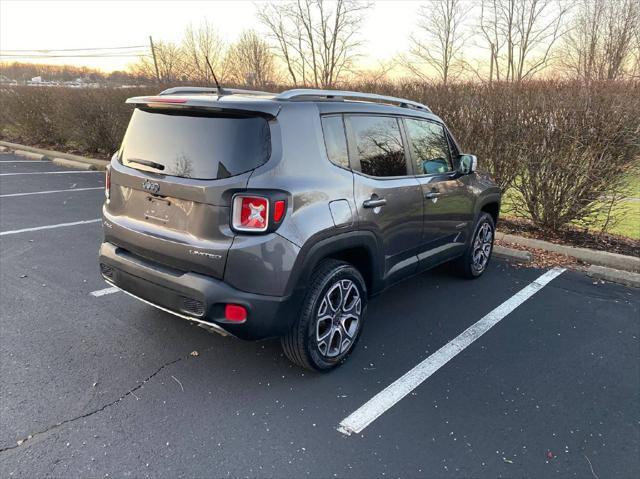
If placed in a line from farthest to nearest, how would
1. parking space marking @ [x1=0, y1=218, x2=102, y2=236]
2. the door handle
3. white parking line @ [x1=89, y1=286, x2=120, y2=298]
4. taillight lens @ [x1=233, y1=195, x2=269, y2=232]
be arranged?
parking space marking @ [x1=0, y1=218, x2=102, y2=236], white parking line @ [x1=89, y1=286, x2=120, y2=298], the door handle, taillight lens @ [x1=233, y1=195, x2=269, y2=232]

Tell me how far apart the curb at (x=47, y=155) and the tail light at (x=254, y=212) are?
10.4 meters

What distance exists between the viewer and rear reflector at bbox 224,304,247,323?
2646 millimetres

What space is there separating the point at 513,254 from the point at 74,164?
11.2 metres

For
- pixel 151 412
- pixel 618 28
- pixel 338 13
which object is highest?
pixel 338 13

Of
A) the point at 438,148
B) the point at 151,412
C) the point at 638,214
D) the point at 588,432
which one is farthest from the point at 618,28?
the point at 151,412

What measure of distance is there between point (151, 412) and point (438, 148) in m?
3.24

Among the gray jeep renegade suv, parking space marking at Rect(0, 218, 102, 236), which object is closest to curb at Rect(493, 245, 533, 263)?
the gray jeep renegade suv

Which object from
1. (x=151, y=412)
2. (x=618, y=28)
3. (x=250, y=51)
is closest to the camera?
(x=151, y=412)

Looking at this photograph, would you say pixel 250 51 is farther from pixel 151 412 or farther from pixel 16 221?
pixel 151 412

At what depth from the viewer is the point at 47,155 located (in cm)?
1383

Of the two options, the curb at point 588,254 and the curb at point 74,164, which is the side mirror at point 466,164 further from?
the curb at point 74,164

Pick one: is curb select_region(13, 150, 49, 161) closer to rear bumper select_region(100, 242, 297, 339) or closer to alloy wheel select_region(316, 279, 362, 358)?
rear bumper select_region(100, 242, 297, 339)

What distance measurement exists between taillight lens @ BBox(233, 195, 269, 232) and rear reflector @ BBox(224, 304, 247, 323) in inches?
17.8

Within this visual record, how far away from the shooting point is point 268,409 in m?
2.78
